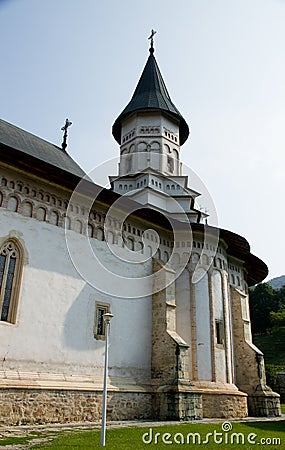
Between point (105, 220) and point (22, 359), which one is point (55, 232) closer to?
point (105, 220)

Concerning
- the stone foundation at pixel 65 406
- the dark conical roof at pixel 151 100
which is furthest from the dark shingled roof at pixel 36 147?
the stone foundation at pixel 65 406

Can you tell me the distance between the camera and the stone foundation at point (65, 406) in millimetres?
10195

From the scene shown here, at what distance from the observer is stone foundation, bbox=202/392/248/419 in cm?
1459

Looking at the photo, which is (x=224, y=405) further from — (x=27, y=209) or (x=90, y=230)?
(x=27, y=209)

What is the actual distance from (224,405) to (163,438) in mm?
7344

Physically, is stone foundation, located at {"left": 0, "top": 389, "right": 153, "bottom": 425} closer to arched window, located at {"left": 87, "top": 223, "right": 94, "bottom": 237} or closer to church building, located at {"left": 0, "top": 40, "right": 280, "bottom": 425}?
church building, located at {"left": 0, "top": 40, "right": 280, "bottom": 425}

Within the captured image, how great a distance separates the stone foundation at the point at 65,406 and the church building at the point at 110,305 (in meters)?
0.03

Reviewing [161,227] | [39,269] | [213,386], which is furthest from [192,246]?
[39,269]

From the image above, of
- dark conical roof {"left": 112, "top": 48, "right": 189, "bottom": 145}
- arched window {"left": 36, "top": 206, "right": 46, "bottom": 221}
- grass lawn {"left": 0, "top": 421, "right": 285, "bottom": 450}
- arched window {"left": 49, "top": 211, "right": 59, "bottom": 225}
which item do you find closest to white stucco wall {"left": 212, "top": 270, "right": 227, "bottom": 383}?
grass lawn {"left": 0, "top": 421, "right": 285, "bottom": 450}

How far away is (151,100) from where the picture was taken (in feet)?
75.0

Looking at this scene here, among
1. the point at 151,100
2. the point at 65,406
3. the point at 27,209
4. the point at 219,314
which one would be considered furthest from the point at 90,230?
the point at 151,100

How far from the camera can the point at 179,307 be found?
16094mm

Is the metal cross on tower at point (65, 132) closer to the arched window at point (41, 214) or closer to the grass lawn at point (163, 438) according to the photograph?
the arched window at point (41, 214)

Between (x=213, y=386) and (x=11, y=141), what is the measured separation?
11.5m
